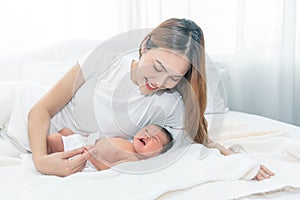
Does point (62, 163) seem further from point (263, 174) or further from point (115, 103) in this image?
point (263, 174)

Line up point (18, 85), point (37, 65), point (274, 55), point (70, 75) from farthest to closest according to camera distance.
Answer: point (274, 55), point (37, 65), point (18, 85), point (70, 75)

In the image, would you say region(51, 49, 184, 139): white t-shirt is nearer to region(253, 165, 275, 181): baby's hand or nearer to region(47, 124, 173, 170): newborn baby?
region(47, 124, 173, 170): newborn baby

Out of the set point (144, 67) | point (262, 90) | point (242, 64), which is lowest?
point (262, 90)

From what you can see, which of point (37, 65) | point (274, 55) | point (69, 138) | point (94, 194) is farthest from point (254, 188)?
point (274, 55)

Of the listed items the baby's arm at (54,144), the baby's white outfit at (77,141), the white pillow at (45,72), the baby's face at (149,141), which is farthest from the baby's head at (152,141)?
the white pillow at (45,72)

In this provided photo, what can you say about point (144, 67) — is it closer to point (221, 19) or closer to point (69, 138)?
point (69, 138)

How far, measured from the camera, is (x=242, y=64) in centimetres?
226

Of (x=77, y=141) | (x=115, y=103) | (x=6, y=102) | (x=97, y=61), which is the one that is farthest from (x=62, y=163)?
(x=6, y=102)

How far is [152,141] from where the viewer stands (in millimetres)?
1122

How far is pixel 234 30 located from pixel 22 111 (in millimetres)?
1302

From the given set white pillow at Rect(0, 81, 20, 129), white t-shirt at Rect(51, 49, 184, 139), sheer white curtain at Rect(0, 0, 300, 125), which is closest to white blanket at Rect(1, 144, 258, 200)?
white t-shirt at Rect(51, 49, 184, 139)

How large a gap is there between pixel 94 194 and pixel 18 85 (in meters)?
0.84

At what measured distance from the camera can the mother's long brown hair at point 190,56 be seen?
1092 millimetres

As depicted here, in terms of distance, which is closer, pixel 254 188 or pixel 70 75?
pixel 254 188
